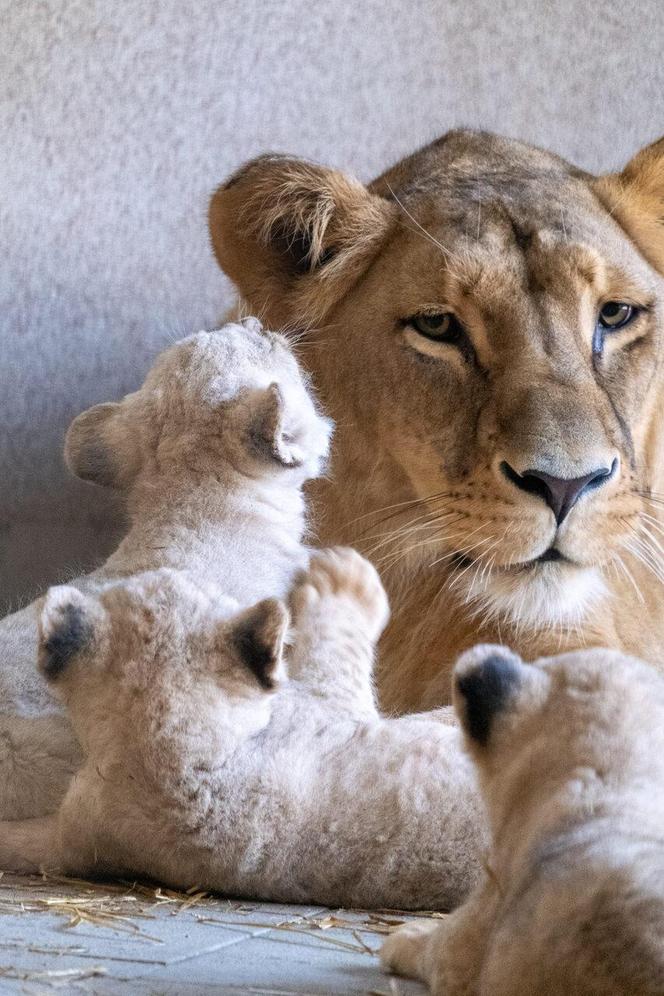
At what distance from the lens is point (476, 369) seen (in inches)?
105

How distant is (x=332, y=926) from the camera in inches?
71.9

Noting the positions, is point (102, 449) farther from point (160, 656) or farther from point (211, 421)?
point (160, 656)

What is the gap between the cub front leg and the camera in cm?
221

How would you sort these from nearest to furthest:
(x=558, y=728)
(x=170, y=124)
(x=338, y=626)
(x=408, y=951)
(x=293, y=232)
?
1. (x=558, y=728)
2. (x=408, y=951)
3. (x=338, y=626)
4. (x=293, y=232)
5. (x=170, y=124)

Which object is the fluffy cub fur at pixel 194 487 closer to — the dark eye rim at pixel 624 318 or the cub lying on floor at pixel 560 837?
the dark eye rim at pixel 624 318

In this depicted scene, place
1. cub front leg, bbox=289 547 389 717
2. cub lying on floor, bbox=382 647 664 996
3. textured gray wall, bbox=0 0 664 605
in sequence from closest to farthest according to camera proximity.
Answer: cub lying on floor, bbox=382 647 664 996
cub front leg, bbox=289 547 389 717
textured gray wall, bbox=0 0 664 605

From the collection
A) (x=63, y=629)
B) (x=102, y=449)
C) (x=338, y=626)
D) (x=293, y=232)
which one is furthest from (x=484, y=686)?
(x=293, y=232)

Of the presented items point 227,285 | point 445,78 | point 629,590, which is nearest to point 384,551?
point 629,590

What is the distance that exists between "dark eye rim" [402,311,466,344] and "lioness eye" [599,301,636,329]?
0.28 meters

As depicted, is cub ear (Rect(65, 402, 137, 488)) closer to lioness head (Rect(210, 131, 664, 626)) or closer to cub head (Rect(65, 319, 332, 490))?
cub head (Rect(65, 319, 332, 490))

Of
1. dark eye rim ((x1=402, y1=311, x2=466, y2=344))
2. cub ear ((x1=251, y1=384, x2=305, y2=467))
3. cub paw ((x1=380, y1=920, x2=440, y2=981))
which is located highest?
dark eye rim ((x1=402, y1=311, x2=466, y2=344))

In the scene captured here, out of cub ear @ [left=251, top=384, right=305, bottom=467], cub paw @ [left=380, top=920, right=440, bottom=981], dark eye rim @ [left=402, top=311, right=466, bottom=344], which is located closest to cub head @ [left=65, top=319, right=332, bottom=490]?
cub ear @ [left=251, top=384, right=305, bottom=467]

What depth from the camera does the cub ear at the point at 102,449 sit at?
100.0 inches

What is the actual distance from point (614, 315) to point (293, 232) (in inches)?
27.0
